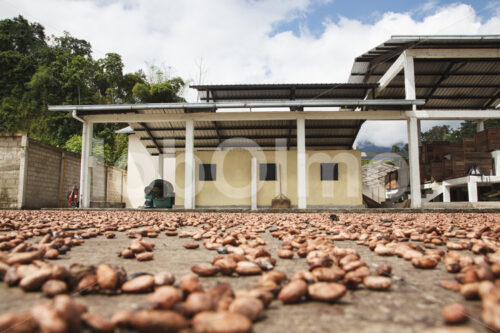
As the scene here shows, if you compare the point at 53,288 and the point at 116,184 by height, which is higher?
the point at 116,184

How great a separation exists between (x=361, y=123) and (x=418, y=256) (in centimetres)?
965

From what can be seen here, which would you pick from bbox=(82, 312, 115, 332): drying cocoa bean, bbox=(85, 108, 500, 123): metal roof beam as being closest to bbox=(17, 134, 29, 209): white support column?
bbox=(85, 108, 500, 123): metal roof beam

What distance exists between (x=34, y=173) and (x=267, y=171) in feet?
26.3

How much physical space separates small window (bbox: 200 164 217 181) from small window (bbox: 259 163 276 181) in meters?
1.80

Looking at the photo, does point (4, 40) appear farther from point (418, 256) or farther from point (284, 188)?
point (418, 256)

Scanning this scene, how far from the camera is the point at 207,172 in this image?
38.1 ft

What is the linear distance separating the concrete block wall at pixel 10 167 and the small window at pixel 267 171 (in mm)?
8031

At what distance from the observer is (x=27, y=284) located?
1.06 m

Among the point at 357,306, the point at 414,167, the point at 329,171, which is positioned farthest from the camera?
the point at 329,171

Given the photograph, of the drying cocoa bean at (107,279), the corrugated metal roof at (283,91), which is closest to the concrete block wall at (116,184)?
the corrugated metal roof at (283,91)

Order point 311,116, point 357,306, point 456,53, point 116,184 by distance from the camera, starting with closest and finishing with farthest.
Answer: point 357,306
point 311,116
point 456,53
point 116,184

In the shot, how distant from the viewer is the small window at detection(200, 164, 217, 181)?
454 inches

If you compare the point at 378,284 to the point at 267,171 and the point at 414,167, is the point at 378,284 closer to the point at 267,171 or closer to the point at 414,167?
the point at 414,167

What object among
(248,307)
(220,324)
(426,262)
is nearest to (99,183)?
(426,262)
